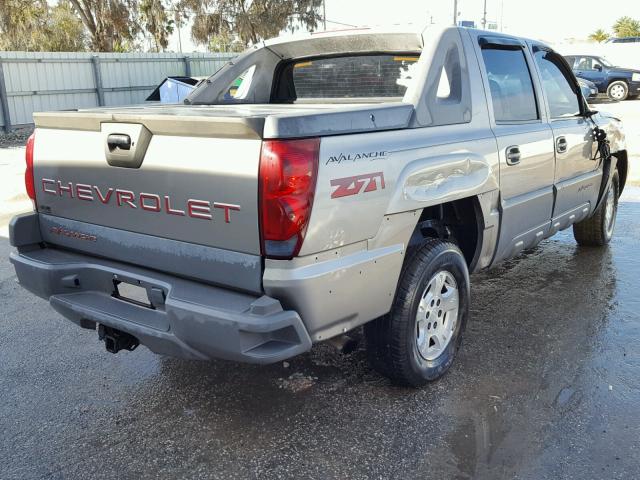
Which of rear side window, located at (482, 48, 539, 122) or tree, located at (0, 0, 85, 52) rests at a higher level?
tree, located at (0, 0, 85, 52)

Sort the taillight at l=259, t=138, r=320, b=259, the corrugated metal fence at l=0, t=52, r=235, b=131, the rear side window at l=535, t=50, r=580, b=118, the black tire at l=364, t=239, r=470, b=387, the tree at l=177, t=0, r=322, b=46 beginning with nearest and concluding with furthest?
the taillight at l=259, t=138, r=320, b=259
the black tire at l=364, t=239, r=470, b=387
the rear side window at l=535, t=50, r=580, b=118
the corrugated metal fence at l=0, t=52, r=235, b=131
the tree at l=177, t=0, r=322, b=46

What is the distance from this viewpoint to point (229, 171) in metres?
2.63

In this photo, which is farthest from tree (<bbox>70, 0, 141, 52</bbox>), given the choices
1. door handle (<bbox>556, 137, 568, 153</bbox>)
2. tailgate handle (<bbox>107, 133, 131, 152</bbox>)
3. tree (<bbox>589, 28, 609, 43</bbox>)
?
tree (<bbox>589, 28, 609, 43</bbox>)

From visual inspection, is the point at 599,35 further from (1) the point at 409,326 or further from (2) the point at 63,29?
(1) the point at 409,326

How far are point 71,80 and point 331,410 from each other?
18.3 metres

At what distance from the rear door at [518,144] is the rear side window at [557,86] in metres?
0.26

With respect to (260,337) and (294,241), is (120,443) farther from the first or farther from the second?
(294,241)

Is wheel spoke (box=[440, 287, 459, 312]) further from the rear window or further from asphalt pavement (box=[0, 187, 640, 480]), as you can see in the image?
the rear window

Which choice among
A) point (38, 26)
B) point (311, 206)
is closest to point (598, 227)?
point (311, 206)

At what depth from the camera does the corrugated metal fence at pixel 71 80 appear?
1733cm

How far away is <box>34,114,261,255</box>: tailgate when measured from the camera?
8.64 feet

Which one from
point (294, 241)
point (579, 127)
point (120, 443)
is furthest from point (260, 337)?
point (579, 127)

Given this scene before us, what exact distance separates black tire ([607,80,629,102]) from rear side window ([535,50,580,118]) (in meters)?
22.1

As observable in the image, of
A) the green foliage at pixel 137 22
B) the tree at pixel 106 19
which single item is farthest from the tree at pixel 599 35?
the tree at pixel 106 19
